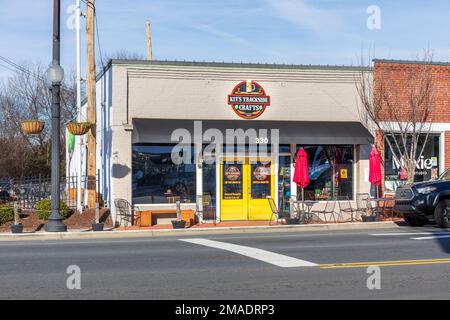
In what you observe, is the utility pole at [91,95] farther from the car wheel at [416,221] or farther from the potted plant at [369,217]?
the car wheel at [416,221]

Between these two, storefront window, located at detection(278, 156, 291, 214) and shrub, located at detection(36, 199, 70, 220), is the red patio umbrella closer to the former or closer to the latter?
storefront window, located at detection(278, 156, 291, 214)

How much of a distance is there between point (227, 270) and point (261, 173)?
11.4 meters

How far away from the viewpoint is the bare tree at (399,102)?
71.4 feet

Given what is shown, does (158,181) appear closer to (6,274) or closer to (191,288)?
(6,274)

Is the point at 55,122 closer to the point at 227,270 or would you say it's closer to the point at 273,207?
the point at 273,207

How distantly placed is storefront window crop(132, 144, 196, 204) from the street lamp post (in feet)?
9.94

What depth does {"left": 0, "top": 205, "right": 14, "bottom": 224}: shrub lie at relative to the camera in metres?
19.3

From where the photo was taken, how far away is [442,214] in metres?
17.3

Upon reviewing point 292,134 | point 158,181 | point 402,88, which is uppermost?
point 402,88

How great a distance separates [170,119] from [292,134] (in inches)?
154

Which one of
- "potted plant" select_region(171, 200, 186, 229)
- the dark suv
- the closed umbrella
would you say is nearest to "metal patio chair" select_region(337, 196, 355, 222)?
the closed umbrella

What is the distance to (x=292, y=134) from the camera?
816 inches
